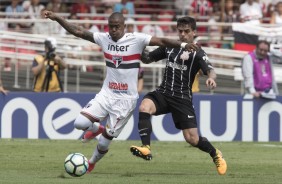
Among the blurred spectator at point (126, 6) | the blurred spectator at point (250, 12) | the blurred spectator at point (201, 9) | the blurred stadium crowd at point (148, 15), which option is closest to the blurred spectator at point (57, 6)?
the blurred stadium crowd at point (148, 15)

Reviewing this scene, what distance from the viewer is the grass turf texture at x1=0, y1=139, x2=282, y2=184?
1298cm

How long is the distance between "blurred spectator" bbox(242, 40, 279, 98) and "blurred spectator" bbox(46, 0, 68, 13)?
7401 mm

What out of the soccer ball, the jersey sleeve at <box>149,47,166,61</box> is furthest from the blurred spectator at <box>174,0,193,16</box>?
the soccer ball

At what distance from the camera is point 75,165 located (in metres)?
12.7

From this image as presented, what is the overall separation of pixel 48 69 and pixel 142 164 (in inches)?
251

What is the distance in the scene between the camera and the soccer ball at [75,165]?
12703 millimetres

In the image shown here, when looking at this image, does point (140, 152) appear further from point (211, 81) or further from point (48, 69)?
point (48, 69)

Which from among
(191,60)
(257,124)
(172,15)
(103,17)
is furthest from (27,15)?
(191,60)

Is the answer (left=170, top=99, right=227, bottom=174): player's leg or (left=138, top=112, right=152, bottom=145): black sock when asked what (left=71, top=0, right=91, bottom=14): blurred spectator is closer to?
(left=170, top=99, right=227, bottom=174): player's leg

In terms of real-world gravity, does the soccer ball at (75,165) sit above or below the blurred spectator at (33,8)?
below

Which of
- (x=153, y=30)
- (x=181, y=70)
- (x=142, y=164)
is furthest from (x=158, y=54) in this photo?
(x=153, y=30)

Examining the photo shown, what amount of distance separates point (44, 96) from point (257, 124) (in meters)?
4.51

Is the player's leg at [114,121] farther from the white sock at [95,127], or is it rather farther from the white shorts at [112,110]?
the white sock at [95,127]

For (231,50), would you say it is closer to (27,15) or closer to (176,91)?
(27,15)
